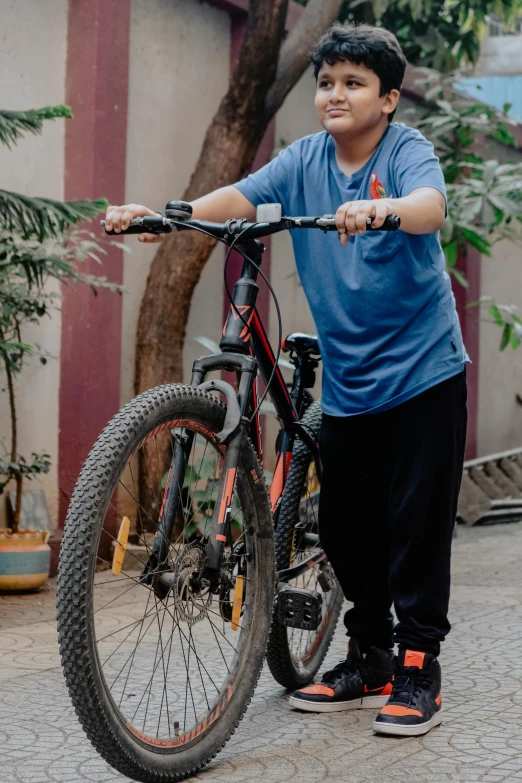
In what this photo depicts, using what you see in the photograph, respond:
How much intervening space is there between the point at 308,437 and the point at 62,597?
1372mm

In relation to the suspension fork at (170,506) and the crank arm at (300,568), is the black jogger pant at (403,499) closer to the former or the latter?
the crank arm at (300,568)

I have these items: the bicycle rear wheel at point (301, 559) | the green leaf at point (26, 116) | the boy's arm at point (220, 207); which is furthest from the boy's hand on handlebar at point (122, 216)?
the green leaf at point (26, 116)

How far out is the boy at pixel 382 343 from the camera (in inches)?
125

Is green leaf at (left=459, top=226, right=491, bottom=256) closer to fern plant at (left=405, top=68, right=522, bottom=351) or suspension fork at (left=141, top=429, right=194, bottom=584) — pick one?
fern plant at (left=405, top=68, right=522, bottom=351)

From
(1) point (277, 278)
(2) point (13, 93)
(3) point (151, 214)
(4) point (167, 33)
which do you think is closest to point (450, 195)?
(1) point (277, 278)

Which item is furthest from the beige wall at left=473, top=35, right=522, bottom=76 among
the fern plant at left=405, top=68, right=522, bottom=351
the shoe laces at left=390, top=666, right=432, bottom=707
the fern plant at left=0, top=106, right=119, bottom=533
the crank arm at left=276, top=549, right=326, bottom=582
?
the shoe laces at left=390, top=666, right=432, bottom=707

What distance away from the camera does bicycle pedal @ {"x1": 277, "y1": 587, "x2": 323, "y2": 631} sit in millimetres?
3314

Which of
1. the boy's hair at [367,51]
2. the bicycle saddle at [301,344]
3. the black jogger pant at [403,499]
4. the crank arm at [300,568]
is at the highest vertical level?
the boy's hair at [367,51]

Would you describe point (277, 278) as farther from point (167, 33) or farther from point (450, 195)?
point (167, 33)

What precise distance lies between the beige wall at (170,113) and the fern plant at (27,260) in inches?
24.7

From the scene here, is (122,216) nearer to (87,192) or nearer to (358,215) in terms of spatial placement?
(358,215)

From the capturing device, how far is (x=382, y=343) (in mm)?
3250

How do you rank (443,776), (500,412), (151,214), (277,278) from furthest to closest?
(500,412)
(277,278)
(151,214)
(443,776)

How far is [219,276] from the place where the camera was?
7.47m
